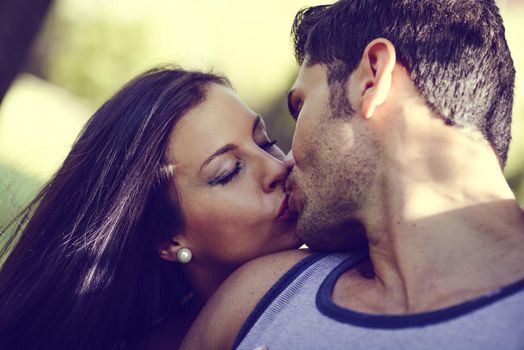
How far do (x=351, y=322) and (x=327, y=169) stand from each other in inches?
19.0

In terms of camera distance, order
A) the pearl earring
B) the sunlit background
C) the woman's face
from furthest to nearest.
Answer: the sunlit background < the pearl earring < the woman's face

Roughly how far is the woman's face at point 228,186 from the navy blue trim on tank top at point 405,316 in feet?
1.41

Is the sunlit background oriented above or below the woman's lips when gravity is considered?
below

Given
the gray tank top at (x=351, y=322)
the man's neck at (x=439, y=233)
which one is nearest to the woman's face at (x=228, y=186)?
the gray tank top at (x=351, y=322)

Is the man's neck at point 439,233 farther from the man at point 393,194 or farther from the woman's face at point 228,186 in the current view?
the woman's face at point 228,186

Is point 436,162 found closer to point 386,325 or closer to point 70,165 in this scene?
point 386,325

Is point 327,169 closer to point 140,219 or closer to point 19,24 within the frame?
point 140,219

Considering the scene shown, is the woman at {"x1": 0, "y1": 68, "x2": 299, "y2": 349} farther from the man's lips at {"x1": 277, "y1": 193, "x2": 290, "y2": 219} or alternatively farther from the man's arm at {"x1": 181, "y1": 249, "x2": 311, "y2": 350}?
the man's arm at {"x1": 181, "y1": 249, "x2": 311, "y2": 350}

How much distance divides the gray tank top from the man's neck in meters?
0.04

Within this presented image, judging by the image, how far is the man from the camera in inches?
61.7

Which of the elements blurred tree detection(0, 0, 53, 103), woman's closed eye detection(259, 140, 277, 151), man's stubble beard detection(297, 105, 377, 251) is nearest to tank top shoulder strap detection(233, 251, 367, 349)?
man's stubble beard detection(297, 105, 377, 251)

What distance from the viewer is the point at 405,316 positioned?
5.01 ft

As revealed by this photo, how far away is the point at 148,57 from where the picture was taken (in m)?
5.18

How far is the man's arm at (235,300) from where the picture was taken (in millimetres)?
1819
